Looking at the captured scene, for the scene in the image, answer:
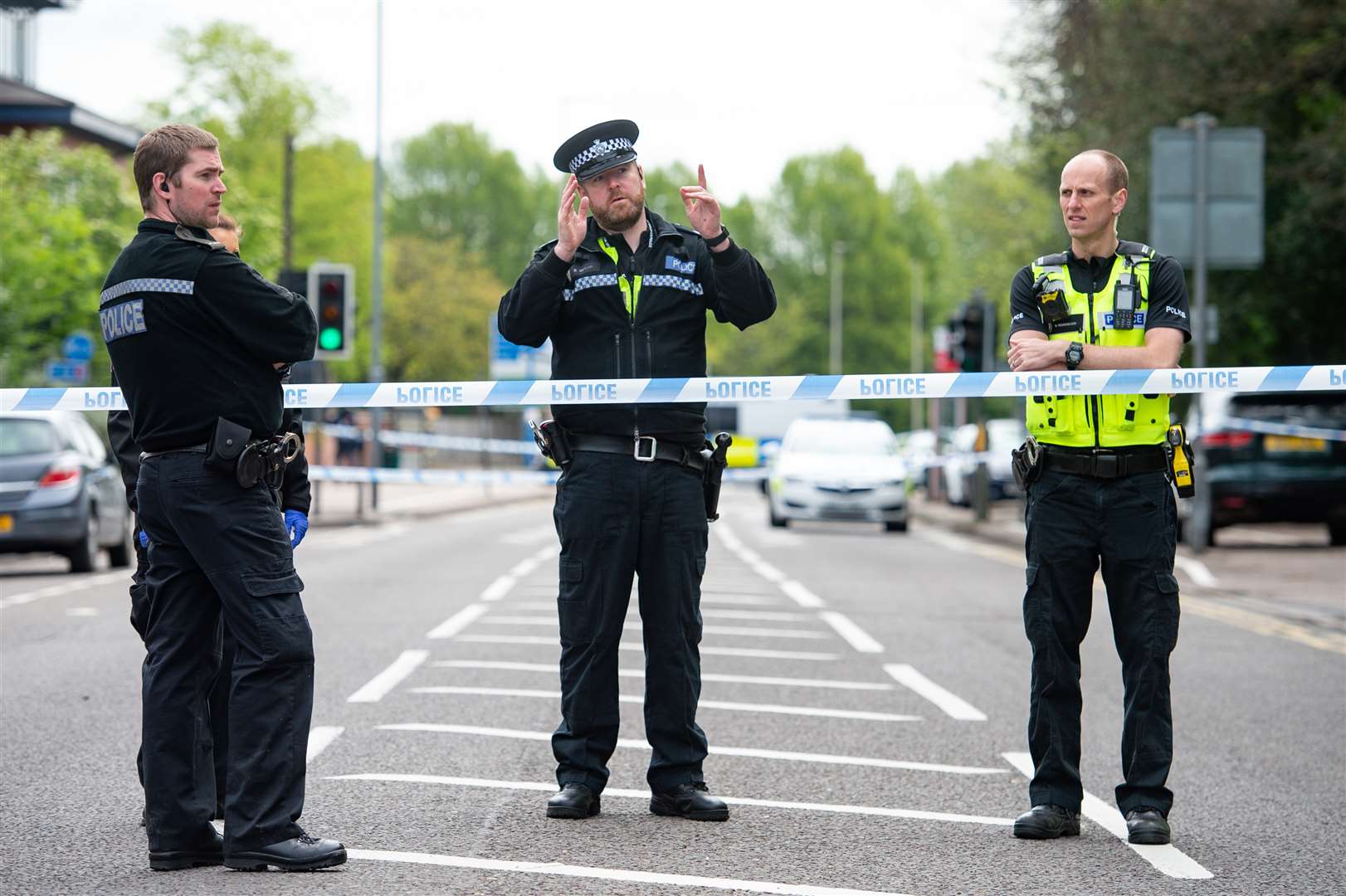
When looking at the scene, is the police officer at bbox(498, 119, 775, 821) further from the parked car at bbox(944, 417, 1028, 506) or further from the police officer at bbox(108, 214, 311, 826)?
the parked car at bbox(944, 417, 1028, 506)

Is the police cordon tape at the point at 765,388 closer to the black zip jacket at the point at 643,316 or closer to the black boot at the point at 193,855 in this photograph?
the black zip jacket at the point at 643,316

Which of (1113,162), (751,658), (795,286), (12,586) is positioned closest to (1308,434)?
(751,658)

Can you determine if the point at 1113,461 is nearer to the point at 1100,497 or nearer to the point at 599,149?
the point at 1100,497

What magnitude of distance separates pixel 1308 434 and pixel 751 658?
36.5ft

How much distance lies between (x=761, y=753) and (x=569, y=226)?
8.44 ft

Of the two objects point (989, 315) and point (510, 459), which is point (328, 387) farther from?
point (510, 459)

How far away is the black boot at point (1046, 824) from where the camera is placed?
18.4 ft

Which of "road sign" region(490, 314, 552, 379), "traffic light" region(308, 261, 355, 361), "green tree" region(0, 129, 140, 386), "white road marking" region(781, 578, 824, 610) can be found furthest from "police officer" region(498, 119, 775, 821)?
"road sign" region(490, 314, 552, 379)

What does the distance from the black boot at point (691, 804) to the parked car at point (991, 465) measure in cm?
2641

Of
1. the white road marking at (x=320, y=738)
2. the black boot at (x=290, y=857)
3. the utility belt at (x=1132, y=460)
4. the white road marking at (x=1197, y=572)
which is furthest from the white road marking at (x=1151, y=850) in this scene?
the white road marking at (x=1197, y=572)

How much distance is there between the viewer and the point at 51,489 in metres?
16.0

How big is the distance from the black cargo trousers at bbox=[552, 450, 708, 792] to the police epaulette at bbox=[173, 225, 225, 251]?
1.43 metres

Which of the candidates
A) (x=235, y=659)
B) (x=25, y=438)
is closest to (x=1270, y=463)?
(x=25, y=438)

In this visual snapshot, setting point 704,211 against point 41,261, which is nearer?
point 704,211
